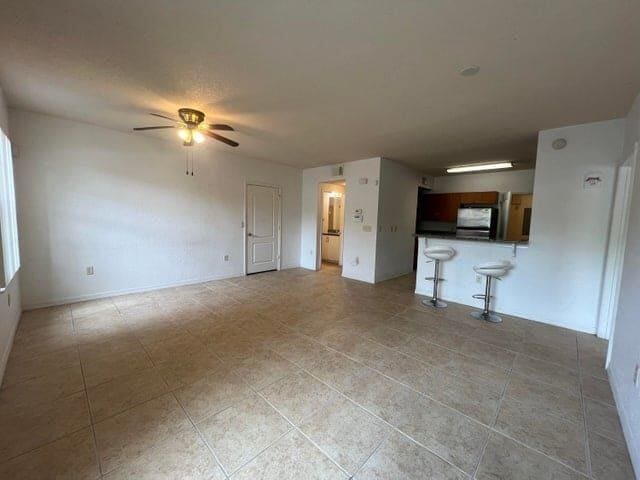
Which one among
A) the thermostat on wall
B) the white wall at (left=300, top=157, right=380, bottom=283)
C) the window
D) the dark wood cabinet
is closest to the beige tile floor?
the window

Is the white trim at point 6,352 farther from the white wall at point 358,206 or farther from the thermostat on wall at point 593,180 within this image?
the thermostat on wall at point 593,180

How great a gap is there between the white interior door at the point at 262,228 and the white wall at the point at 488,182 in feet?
14.0

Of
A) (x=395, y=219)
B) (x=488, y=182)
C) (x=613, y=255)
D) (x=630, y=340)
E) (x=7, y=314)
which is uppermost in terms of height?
(x=488, y=182)

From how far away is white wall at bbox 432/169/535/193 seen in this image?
221 inches

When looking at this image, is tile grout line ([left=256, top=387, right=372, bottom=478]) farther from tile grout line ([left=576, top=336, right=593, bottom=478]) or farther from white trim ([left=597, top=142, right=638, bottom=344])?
white trim ([left=597, top=142, right=638, bottom=344])

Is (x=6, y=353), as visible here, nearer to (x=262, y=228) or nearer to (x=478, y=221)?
(x=262, y=228)

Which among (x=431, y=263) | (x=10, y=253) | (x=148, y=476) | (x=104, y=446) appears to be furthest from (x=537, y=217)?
(x=10, y=253)

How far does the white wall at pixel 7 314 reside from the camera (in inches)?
84.4

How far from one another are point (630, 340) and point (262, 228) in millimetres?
5331

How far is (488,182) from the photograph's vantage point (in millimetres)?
6008

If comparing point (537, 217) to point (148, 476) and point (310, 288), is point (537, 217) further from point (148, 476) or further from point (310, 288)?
point (148, 476)

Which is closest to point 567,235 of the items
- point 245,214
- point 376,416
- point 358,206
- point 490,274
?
point 490,274

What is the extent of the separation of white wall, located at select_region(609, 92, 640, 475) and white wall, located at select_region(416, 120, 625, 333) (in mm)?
668

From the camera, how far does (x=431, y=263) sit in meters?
4.45
